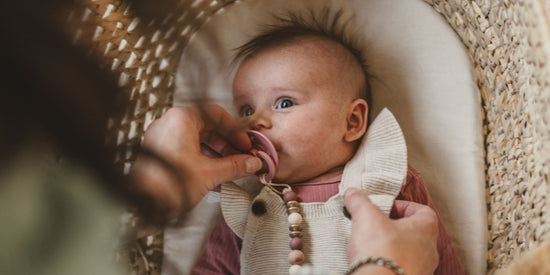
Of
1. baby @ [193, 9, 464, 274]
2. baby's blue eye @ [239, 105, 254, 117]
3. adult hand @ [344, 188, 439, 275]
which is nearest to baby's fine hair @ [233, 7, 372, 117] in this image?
baby @ [193, 9, 464, 274]

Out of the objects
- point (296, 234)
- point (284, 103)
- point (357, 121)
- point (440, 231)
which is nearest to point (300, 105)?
point (284, 103)

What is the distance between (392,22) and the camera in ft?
3.55

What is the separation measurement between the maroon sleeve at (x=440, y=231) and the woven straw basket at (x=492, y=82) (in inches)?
3.7

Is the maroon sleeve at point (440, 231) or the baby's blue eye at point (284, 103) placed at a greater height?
the baby's blue eye at point (284, 103)

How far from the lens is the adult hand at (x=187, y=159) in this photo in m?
0.57

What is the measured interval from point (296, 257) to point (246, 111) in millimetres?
312

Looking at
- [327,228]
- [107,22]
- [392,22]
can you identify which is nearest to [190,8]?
[107,22]

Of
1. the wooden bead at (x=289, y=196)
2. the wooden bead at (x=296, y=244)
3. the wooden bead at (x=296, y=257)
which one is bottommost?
the wooden bead at (x=296, y=257)

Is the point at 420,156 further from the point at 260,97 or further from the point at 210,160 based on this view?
the point at 210,160

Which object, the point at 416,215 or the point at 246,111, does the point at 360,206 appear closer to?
the point at 416,215

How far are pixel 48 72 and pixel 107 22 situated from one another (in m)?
0.56

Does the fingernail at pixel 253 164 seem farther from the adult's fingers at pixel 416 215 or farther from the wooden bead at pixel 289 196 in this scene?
the adult's fingers at pixel 416 215

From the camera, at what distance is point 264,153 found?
0.85 meters

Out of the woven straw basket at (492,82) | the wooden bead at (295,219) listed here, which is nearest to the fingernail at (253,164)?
the wooden bead at (295,219)
